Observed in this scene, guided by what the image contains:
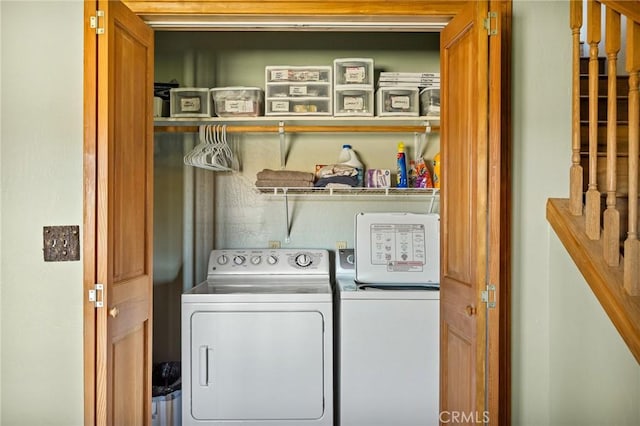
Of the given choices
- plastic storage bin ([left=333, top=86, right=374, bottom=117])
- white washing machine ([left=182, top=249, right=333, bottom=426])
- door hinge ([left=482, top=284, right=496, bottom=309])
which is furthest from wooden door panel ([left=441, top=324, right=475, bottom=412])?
plastic storage bin ([left=333, top=86, right=374, bottom=117])

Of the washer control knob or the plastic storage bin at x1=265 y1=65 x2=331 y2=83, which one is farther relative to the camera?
the washer control knob

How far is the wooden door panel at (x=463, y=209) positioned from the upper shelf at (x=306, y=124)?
769 millimetres

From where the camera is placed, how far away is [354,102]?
283 cm

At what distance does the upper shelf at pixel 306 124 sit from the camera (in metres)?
2.83

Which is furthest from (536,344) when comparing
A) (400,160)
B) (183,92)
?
(183,92)

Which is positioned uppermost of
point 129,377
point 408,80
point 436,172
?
point 408,80

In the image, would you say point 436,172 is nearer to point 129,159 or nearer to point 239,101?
point 239,101

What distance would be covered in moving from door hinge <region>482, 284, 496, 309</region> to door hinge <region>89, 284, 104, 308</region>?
136 centimetres

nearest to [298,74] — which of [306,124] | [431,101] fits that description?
[306,124]

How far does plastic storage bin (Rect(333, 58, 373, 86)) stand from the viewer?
2822 millimetres

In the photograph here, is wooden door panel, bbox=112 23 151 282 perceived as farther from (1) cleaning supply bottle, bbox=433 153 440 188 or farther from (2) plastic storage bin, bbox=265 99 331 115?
(1) cleaning supply bottle, bbox=433 153 440 188

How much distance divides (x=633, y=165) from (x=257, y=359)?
190 centimetres

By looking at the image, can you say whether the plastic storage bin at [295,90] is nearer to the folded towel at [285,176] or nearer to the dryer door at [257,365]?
the folded towel at [285,176]

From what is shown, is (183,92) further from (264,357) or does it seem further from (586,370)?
(586,370)
